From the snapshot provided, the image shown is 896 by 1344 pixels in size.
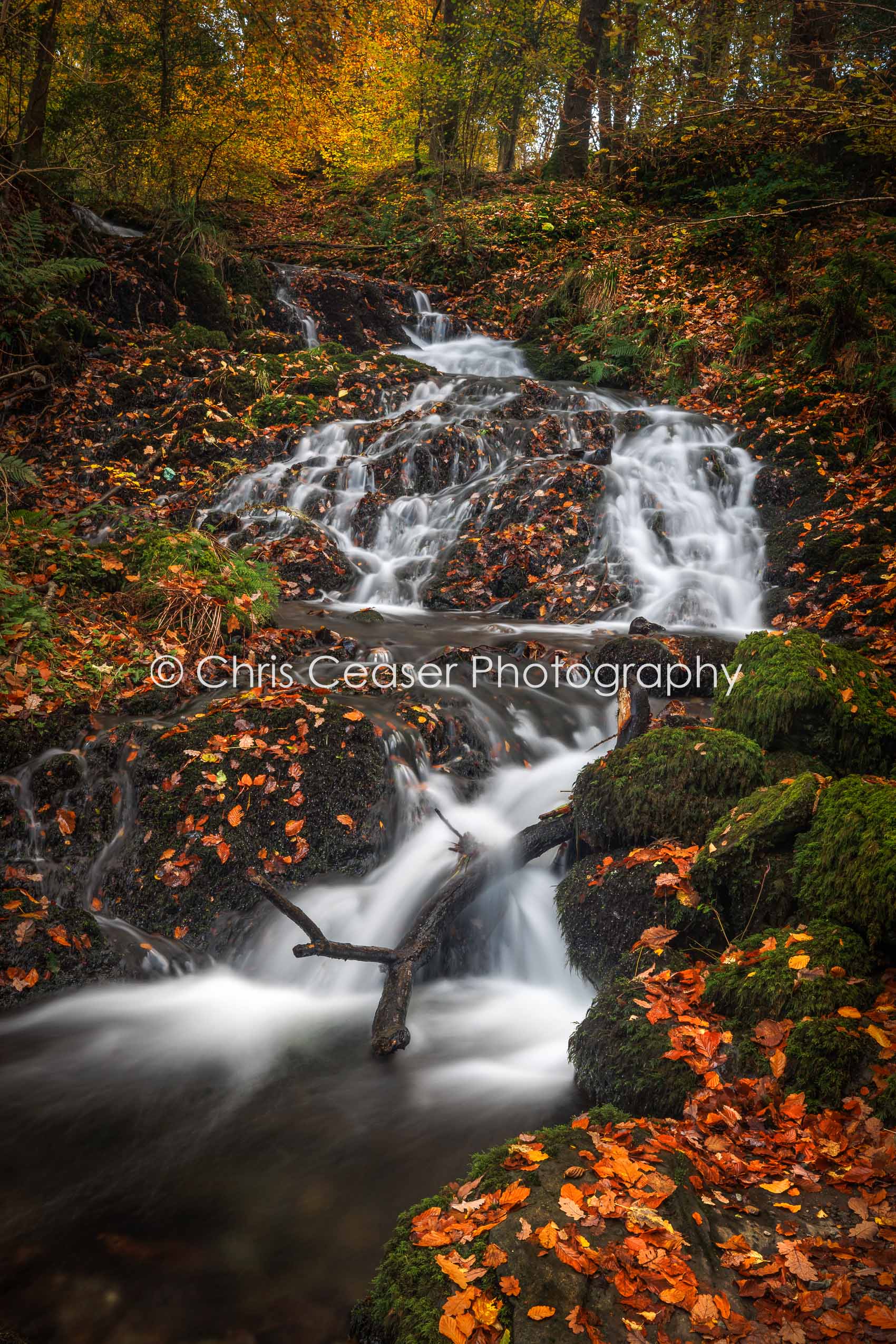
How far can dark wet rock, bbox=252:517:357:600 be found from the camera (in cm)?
953

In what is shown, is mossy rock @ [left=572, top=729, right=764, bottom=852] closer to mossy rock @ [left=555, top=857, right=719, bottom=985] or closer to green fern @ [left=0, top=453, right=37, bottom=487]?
mossy rock @ [left=555, top=857, right=719, bottom=985]

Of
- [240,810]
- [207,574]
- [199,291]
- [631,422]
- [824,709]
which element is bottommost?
[240,810]

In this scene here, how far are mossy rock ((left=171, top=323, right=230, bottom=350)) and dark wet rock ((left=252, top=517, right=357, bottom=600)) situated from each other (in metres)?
5.04

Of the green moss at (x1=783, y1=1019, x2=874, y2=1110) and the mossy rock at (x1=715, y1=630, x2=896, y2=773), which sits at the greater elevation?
the mossy rock at (x1=715, y1=630, x2=896, y2=773)

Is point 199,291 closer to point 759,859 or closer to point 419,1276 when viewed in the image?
point 759,859

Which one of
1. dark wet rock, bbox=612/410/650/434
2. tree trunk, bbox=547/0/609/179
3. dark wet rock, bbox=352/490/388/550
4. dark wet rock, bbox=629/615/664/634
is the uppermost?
tree trunk, bbox=547/0/609/179

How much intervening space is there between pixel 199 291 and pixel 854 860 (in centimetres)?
1443

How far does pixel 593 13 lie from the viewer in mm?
18344

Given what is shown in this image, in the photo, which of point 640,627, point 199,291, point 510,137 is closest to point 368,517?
point 640,627

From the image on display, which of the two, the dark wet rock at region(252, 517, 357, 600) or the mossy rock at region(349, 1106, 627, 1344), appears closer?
the mossy rock at region(349, 1106, 627, 1344)

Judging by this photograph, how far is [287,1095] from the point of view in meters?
3.98

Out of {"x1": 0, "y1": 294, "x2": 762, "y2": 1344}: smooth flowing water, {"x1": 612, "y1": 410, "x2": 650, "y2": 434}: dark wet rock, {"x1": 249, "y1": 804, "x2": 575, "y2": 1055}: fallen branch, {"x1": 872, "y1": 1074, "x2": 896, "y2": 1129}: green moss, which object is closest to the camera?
{"x1": 872, "y1": 1074, "x2": 896, "y2": 1129}: green moss

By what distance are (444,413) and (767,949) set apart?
1003cm

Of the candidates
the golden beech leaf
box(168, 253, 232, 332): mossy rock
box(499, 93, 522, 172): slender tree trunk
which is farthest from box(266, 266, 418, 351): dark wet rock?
the golden beech leaf
